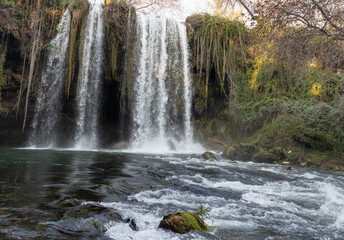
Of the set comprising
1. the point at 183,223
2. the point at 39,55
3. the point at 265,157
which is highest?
the point at 39,55

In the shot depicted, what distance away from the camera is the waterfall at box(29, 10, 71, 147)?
1603 cm

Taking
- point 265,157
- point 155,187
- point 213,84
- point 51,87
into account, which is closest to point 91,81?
point 51,87

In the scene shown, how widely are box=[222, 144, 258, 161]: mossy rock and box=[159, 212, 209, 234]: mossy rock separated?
9.05m

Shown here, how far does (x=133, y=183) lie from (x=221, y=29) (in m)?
14.8

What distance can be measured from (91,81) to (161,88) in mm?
4260

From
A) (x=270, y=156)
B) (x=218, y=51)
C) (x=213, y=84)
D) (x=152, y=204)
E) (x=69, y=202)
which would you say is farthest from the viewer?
(x=213, y=84)

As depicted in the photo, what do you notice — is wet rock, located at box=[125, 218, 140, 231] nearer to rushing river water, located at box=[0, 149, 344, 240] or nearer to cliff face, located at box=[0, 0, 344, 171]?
rushing river water, located at box=[0, 149, 344, 240]

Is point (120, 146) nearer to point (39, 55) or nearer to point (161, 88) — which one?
point (161, 88)

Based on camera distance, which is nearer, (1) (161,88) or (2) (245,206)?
(2) (245,206)

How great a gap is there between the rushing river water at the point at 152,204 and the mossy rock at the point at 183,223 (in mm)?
98

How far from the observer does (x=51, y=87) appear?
1606 cm

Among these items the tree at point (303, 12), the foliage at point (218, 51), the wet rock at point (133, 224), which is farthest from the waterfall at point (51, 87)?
the wet rock at point (133, 224)

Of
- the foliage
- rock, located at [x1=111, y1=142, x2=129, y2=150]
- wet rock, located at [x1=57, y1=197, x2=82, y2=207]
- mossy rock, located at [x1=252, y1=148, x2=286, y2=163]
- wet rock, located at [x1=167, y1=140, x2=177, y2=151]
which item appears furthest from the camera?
A: the foliage

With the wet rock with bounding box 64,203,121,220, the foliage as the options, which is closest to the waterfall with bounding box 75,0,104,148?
the foliage
